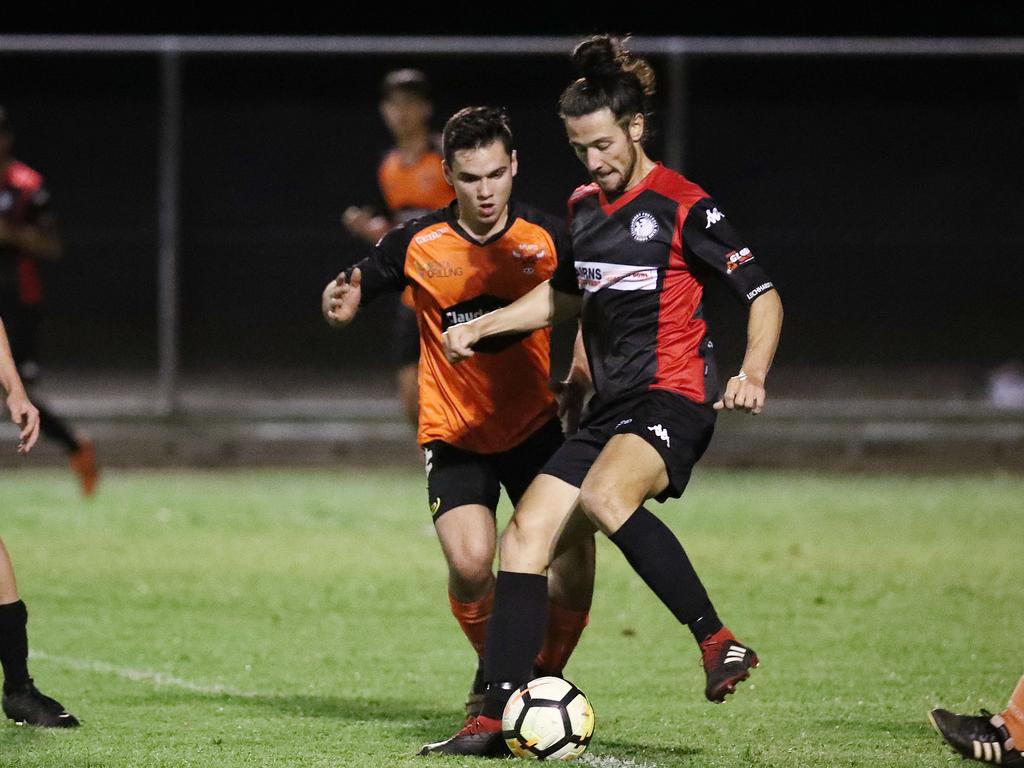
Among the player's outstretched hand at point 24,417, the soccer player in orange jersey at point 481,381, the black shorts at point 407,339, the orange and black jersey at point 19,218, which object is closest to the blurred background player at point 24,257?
the orange and black jersey at point 19,218

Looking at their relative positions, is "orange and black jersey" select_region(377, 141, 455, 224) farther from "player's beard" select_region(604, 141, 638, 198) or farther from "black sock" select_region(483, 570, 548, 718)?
"black sock" select_region(483, 570, 548, 718)

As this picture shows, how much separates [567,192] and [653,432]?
29.6 ft

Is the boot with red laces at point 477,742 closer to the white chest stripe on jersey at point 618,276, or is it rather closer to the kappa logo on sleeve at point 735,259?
the white chest stripe on jersey at point 618,276

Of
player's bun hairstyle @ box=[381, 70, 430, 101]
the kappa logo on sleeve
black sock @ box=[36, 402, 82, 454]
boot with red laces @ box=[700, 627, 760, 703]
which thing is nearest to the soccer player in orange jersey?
the kappa logo on sleeve

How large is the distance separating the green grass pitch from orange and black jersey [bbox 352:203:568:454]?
1.03 meters

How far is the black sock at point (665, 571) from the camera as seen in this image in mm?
5074

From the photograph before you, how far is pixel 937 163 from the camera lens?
1384 centimetres

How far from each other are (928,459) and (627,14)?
918cm

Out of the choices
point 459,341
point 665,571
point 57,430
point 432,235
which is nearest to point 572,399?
point 459,341

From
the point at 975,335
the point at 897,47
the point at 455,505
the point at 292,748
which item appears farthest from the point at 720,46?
the point at 292,748

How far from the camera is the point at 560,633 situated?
229 inches

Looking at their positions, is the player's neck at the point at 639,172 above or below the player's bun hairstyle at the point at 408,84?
below

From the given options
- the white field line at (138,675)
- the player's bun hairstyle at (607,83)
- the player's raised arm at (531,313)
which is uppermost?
the player's bun hairstyle at (607,83)

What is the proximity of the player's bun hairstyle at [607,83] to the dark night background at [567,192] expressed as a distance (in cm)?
794
